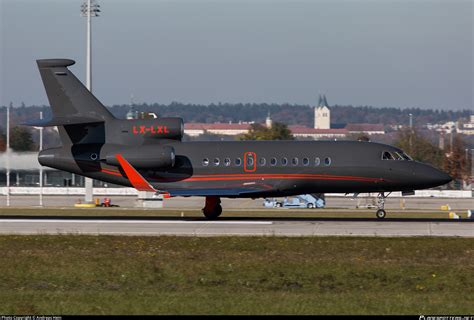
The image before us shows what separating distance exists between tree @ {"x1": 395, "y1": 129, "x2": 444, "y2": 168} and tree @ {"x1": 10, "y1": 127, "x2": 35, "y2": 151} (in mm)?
59729

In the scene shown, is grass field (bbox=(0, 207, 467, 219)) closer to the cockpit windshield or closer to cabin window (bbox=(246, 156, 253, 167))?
cabin window (bbox=(246, 156, 253, 167))

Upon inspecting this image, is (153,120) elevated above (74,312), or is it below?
above

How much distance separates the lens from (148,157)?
130ft

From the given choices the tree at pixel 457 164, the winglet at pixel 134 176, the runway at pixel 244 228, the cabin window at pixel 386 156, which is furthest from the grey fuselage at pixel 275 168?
the tree at pixel 457 164

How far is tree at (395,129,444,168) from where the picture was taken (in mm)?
120875

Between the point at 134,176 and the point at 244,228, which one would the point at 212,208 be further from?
the point at 244,228

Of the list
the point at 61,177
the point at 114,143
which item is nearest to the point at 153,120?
the point at 114,143

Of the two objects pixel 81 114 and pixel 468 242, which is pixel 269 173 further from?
pixel 468 242

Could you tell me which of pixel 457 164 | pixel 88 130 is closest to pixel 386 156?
pixel 88 130

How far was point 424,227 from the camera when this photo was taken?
33500 mm

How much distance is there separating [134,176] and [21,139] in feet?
125

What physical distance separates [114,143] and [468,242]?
18460 millimetres

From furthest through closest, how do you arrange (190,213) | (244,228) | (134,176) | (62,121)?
(190,213) → (62,121) → (134,176) → (244,228)

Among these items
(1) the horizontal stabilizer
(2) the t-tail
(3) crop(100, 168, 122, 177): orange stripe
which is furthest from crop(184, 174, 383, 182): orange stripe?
(1) the horizontal stabilizer
